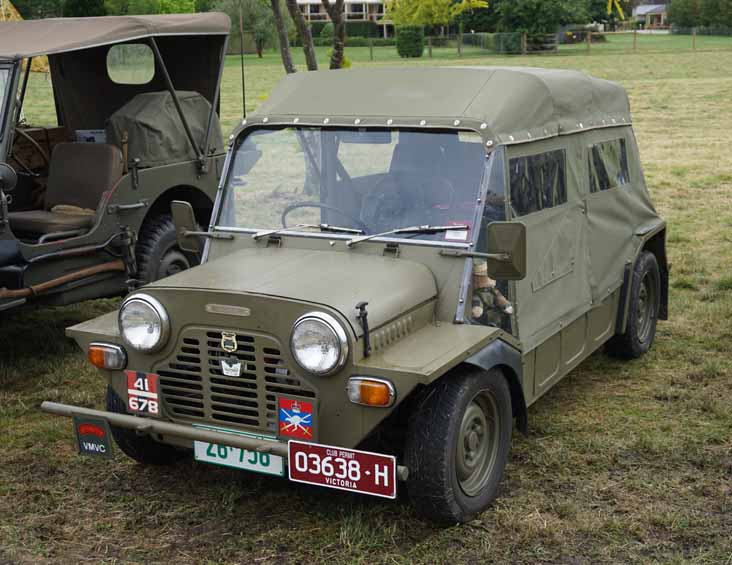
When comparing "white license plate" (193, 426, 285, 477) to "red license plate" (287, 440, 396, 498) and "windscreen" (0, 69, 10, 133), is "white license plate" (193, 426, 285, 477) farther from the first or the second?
"windscreen" (0, 69, 10, 133)

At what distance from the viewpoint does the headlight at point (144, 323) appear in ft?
14.0

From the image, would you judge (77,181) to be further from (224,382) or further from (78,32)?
(224,382)

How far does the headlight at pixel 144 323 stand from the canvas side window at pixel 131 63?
4.08 meters

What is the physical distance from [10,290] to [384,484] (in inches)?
129

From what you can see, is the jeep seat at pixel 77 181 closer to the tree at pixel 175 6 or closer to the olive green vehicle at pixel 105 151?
the olive green vehicle at pixel 105 151

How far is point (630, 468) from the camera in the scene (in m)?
5.01

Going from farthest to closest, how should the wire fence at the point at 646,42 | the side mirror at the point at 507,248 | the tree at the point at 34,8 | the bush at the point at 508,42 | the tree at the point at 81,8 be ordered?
the bush at the point at 508,42
the wire fence at the point at 646,42
the tree at the point at 34,8
the tree at the point at 81,8
the side mirror at the point at 507,248

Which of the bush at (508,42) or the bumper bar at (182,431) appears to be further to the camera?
the bush at (508,42)

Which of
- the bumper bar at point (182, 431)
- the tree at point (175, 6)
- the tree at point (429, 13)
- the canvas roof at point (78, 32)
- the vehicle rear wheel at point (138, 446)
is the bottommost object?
the vehicle rear wheel at point (138, 446)

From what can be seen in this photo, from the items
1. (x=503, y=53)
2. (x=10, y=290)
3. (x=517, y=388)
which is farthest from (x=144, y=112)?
(x=503, y=53)

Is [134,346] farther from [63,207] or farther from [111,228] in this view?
[63,207]

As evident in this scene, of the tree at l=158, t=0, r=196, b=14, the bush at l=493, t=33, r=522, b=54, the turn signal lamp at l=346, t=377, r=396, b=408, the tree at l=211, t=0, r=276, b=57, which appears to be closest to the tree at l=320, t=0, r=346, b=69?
the turn signal lamp at l=346, t=377, r=396, b=408

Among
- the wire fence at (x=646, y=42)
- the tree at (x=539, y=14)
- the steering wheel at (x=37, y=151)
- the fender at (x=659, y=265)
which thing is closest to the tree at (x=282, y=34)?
the steering wheel at (x=37, y=151)

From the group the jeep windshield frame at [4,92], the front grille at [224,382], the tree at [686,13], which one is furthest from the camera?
the tree at [686,13]
